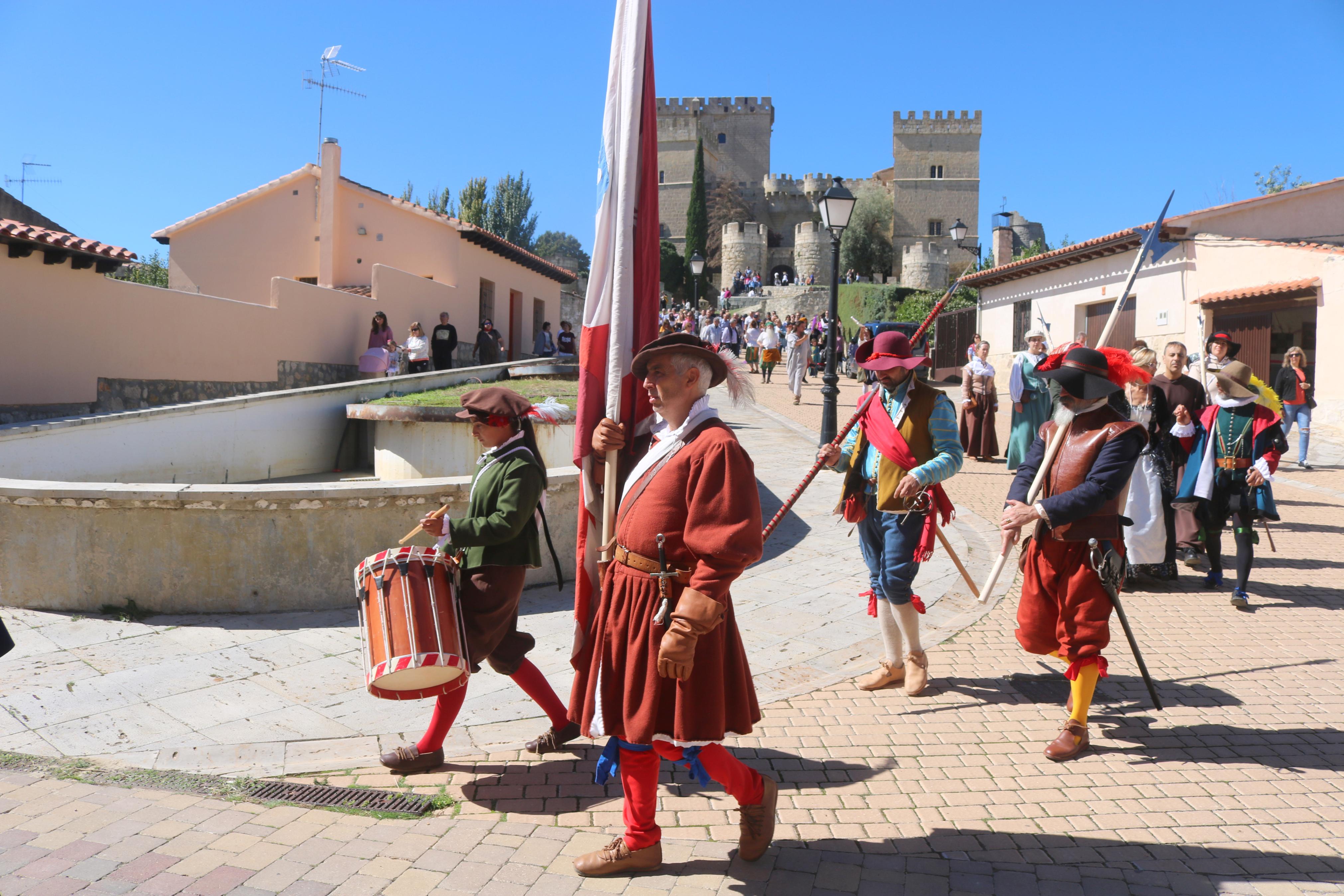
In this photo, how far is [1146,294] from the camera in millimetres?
21219

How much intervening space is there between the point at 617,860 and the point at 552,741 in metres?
1.11

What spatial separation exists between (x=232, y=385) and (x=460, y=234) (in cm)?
848

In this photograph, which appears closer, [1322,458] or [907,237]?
[1322,458]

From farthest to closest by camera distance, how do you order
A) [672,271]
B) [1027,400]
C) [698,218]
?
[698,218] < [672,271] < [1027,400]

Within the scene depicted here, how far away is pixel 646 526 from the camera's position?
9.68ft

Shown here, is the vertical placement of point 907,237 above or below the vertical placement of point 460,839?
above

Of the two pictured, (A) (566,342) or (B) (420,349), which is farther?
(A) (566,342)

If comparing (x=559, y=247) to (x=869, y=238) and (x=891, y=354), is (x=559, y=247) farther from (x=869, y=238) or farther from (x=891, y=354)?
(x=891, y=354)

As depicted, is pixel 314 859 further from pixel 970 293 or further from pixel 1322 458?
pixel 970 293

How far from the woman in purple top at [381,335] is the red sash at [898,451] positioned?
1574 cm

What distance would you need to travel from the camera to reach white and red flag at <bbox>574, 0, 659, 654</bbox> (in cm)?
318

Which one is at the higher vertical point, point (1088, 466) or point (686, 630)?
point (1088, 466)

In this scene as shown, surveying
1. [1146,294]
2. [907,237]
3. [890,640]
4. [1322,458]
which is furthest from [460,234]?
[907,237]

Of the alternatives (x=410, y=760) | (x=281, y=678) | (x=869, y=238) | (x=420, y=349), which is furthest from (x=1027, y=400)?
(x=869, y=238)
